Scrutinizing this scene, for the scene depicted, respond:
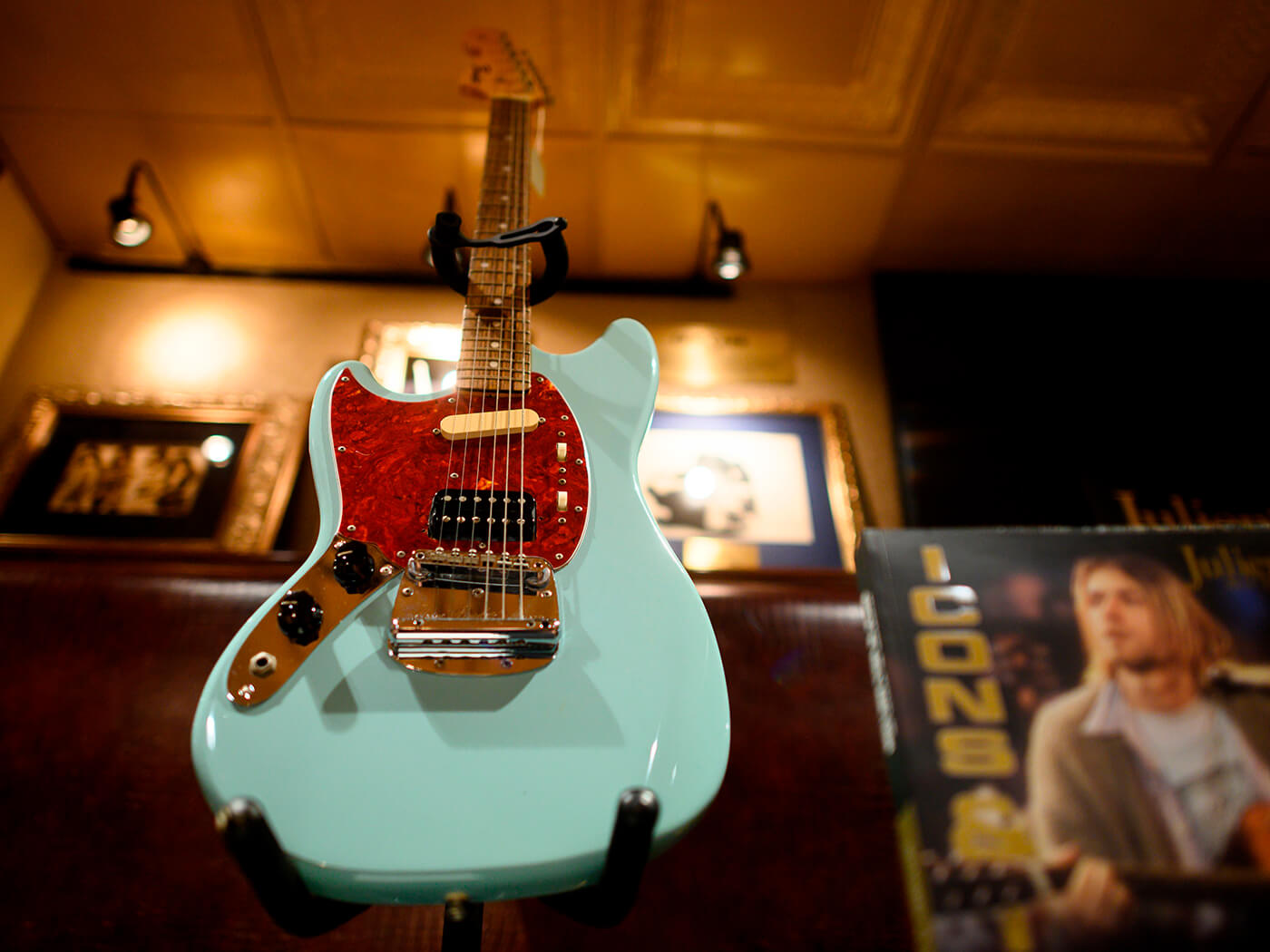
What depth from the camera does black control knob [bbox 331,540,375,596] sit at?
56cm

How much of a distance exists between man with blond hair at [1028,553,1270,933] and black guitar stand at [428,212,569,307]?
65 centimetres

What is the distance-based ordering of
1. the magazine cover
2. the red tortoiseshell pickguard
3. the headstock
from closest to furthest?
the magazine cover → the red tortoiseshell pickguard → the headstock

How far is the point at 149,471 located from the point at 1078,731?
5.95 ft

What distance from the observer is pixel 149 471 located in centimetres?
152

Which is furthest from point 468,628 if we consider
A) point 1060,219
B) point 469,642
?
point 1060,219

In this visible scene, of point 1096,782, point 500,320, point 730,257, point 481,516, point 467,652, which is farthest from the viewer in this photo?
point 730,257

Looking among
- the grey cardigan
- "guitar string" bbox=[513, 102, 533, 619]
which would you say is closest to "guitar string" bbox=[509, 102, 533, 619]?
"guitar string" bbox=[513, 102, 533, 619]

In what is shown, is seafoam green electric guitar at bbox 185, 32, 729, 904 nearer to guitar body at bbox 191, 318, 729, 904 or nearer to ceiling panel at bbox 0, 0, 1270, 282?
guitar body at bbox 191, 318, 729, 904

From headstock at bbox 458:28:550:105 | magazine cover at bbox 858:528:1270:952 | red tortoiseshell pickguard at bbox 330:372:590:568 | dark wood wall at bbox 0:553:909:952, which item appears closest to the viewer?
magazine cover at bbox 858:528:1270:952

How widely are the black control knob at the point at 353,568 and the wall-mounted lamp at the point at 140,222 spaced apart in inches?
56.5

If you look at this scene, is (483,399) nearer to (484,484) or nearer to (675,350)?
(484,484)

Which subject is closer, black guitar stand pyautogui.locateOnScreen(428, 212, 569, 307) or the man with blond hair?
the man with blond hair

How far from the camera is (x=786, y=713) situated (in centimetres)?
90

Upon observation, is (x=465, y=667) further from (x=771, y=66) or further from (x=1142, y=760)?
(x=771, y=66)
